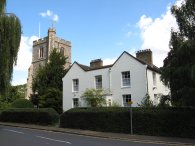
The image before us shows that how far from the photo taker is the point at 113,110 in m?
22.8

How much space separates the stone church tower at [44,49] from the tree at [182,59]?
54762 millimetres

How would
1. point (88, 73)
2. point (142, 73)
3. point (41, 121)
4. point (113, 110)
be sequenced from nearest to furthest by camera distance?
point (113, 110) < point (41, 121) < point (142, 73) < point (88, 73)

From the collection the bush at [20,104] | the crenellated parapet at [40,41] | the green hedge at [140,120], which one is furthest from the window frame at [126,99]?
the crenellated parapet at [40,41]

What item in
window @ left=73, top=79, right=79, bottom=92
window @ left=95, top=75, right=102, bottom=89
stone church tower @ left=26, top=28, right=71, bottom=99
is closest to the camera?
window @ left=95, top=75, right=102, bottom=89

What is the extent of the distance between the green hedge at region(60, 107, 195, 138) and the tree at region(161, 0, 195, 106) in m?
1.69

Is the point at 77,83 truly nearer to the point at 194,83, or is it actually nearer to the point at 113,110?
the point at 113,110

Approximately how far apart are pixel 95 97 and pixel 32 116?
786cm

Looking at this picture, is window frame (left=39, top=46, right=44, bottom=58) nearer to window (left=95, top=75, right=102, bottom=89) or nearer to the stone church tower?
the stone church tower

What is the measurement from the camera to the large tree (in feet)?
57.2

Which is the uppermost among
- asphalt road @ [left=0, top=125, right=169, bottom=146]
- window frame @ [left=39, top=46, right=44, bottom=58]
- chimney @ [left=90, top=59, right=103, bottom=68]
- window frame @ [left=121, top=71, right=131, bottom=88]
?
window frame @ [left=39, top=46, right=44, bottom=58]

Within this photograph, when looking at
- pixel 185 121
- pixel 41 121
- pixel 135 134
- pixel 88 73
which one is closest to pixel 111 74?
pixel 88 73

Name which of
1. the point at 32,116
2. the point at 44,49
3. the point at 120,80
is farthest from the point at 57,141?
the point at 44,49

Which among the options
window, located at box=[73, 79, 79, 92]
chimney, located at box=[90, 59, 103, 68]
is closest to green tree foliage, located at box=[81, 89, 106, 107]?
window, located at box=[73, 79, 79, 92]

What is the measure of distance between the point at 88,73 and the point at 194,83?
2304 centimetres
